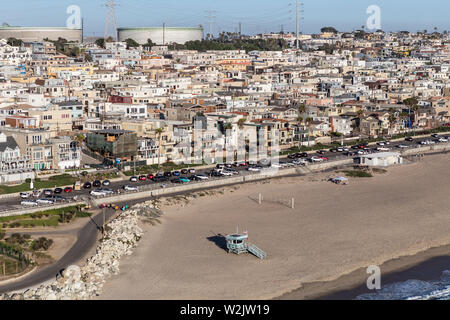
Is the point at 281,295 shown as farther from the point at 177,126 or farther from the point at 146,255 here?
the point at 177,126

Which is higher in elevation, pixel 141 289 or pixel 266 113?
pixel 266 113

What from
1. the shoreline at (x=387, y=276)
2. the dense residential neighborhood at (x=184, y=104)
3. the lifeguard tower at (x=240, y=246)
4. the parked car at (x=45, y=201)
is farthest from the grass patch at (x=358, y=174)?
the parked car at (x=45, y=201)

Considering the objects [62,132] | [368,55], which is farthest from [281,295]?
[368,55]

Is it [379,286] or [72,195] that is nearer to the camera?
[379,286]

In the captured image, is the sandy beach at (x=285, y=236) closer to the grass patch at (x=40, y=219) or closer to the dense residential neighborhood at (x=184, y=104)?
the grass patch at (x=40, y=219)

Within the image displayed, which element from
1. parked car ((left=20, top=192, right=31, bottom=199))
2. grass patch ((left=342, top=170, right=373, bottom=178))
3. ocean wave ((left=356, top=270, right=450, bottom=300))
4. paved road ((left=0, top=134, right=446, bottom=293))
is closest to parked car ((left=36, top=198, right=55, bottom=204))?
parked car ((left=20, top=192, right=31, bottom=199))

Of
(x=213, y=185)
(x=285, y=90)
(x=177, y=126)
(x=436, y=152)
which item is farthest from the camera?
(x=285, y=90)

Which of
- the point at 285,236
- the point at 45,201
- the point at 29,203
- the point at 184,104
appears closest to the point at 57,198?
the point at 45,201
